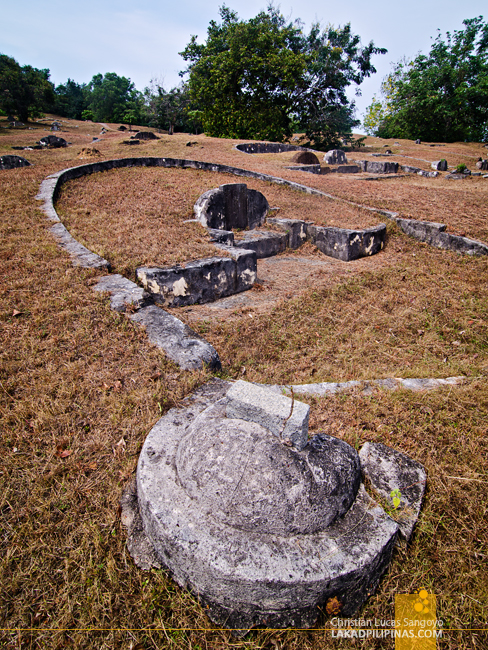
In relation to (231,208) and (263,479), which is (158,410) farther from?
(231,208)

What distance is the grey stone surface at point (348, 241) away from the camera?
7.02 meters

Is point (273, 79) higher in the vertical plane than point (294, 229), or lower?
higher

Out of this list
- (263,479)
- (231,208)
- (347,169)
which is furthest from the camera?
(347,169)

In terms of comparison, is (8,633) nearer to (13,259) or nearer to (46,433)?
(46,433)

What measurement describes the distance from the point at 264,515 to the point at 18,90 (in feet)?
121

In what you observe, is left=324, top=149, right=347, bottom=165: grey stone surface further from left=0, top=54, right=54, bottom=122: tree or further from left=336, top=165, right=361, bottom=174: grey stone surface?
left=0, top=54, right=54, bottom=122: tree

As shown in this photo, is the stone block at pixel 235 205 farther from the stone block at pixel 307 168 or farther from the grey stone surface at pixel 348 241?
the stone block at pixel 307 168

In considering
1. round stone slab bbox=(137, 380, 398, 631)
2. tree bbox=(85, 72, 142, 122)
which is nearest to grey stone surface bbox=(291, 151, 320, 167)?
round stone slab bbox=(137, 380, 398, 631)

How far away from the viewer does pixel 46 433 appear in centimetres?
229

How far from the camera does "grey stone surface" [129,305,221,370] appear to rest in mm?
3049

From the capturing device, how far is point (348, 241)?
22.9 feet

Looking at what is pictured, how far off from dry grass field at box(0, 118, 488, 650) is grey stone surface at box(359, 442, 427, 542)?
3.0 inches

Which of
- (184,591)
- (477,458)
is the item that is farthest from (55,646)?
(477,458)

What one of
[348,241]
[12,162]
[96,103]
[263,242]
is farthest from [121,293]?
[96,103]
